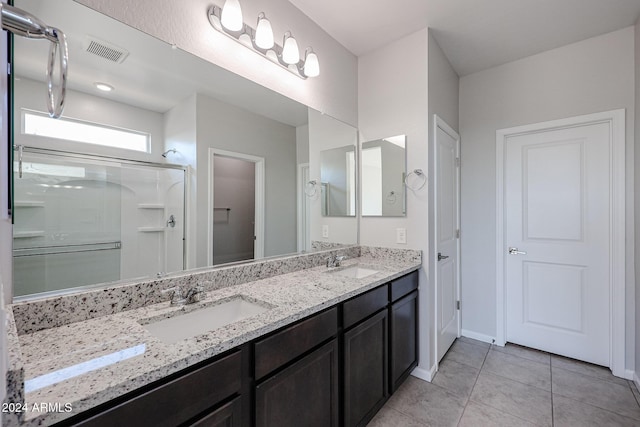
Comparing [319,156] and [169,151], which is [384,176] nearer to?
[319,156]

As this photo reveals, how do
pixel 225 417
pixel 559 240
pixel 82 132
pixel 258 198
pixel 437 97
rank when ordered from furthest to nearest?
pixel 559 240
pixel 437 97
pixel 258 198
pixel 82 132
pixel 225 417

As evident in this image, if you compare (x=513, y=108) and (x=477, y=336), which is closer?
(x=513, y=108)

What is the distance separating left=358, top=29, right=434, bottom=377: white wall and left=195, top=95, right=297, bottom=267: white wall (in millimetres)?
826

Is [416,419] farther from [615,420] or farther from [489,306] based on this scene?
[489,306]

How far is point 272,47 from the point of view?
1.68 meters

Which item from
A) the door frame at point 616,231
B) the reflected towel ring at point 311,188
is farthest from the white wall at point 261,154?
the door frame at point 616,231

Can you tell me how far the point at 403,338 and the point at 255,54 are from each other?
2.05m

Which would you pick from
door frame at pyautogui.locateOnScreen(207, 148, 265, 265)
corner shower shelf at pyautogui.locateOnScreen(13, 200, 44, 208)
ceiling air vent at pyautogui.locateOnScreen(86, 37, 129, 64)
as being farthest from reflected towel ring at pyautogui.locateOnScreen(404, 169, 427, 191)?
corner shower shelf at pyautogui.locateOnScreen(13, 200, 44, 208)

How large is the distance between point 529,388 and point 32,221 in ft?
9.77

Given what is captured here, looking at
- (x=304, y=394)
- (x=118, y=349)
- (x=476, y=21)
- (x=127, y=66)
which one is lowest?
(x=304, y=394)

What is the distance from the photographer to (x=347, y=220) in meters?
2.43

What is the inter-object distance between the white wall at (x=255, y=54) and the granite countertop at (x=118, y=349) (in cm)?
119

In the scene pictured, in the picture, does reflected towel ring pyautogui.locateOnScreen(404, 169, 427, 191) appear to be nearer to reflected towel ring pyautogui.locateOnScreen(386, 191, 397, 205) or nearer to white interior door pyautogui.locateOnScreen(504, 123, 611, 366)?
reflected towel ring pyautogui.locateOnScreen(386, 191, 397, 205)

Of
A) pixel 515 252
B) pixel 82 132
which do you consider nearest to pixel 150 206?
pixel 82 132
